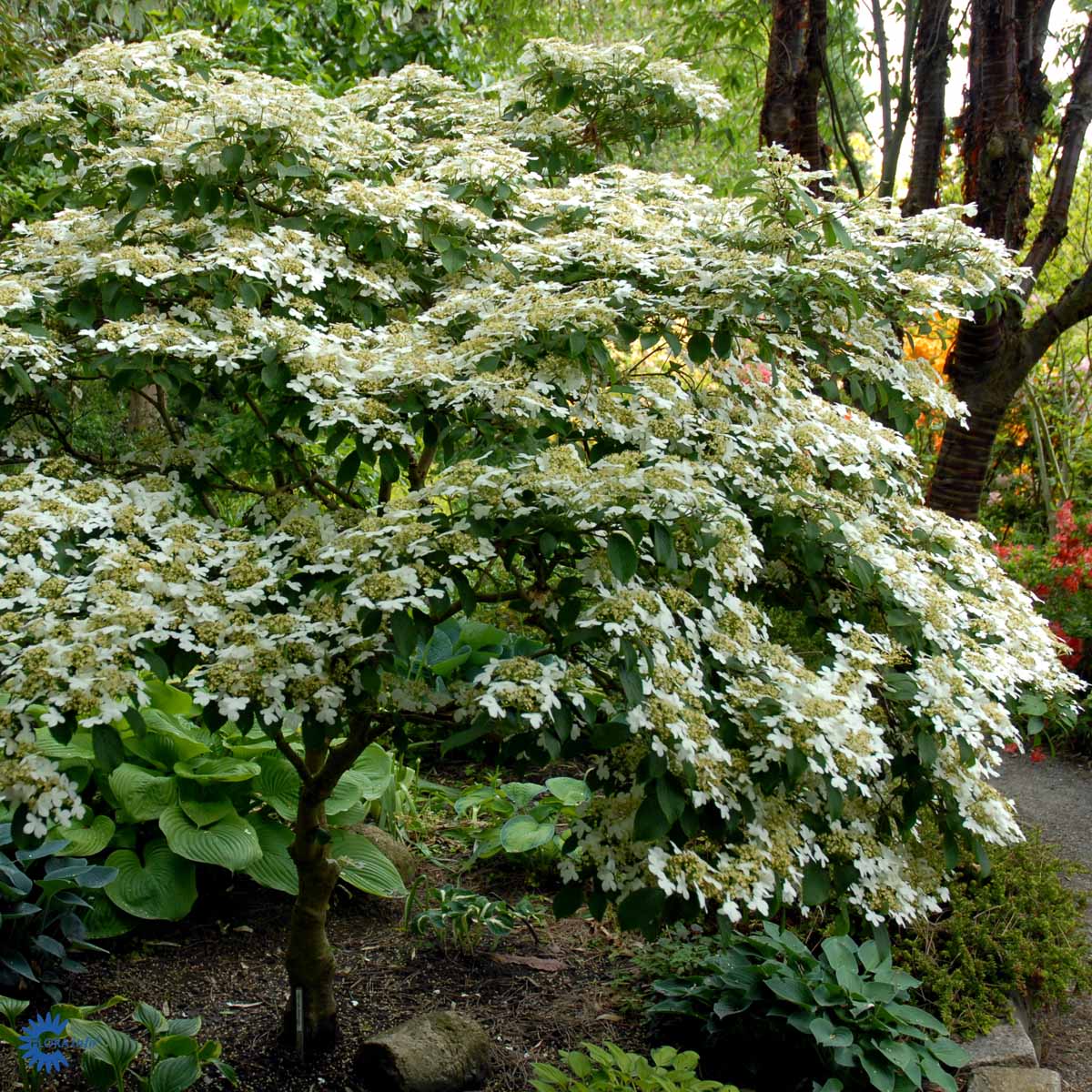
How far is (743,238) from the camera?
2193 millimetres

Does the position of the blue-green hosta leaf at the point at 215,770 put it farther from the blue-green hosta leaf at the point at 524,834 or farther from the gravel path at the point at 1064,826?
the gravel path at the point at 1064,826

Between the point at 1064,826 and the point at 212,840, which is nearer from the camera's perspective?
the point at 212,840

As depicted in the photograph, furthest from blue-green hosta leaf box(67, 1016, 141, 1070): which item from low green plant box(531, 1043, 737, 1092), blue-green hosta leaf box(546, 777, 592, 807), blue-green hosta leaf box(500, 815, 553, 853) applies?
blue-green hosta leaf box(546, 777, 592, 807)

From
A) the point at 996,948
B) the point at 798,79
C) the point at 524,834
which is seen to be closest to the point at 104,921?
the point at 524,834

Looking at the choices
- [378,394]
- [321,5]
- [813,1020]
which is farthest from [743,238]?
[321,5]

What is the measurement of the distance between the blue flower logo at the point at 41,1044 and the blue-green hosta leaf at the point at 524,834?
144 cm

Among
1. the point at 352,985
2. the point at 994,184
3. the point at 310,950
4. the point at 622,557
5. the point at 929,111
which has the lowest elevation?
the point at 352,985

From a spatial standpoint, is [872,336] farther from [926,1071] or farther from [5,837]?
[5,837]

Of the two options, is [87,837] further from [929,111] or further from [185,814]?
[929,111]

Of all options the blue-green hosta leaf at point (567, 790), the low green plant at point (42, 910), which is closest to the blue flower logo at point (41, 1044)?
the low green plant at point (42, 910)

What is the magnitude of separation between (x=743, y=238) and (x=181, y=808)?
208 centimetres

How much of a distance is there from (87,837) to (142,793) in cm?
17

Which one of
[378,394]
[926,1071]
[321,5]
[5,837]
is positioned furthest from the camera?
[321,5]

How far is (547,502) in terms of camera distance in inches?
65.9
